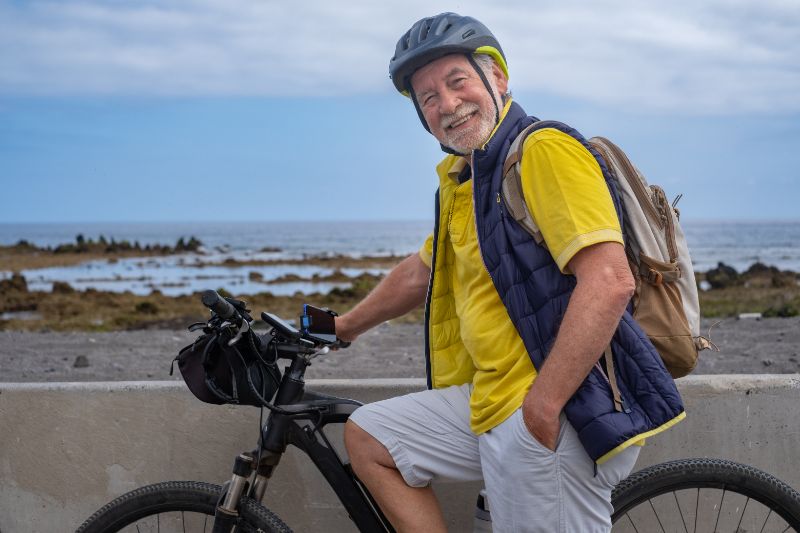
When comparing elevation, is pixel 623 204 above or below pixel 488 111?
below

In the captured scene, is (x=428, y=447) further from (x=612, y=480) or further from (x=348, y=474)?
(x=612, y=480)

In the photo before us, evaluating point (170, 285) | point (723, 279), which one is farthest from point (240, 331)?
point (170, 285)

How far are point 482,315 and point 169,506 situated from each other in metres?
1.16

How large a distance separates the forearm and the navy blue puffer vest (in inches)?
26.6

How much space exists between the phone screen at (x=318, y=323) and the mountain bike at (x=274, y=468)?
1.6 inches

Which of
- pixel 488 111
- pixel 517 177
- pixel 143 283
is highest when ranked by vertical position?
pixel 488 111

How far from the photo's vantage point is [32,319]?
61.4 feet

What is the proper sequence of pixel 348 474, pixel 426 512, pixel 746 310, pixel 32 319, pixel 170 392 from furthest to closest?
pixel 32 319, pixel 746 310, pixel 170 392, pixel 348 474, pixel 426 512

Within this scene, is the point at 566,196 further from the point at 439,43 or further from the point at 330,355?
the point at 330,355

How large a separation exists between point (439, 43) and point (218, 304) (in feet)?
3.10

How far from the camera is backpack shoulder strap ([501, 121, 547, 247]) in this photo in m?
2.32

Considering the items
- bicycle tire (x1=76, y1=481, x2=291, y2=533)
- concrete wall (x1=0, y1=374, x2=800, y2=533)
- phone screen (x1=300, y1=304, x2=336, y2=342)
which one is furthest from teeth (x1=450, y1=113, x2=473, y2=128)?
concrete wall (x1=0, y1=374, x2=800, y2=533)

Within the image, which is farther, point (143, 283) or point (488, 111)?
point (143, 283)

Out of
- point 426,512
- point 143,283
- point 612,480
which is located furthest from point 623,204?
point 143,283
